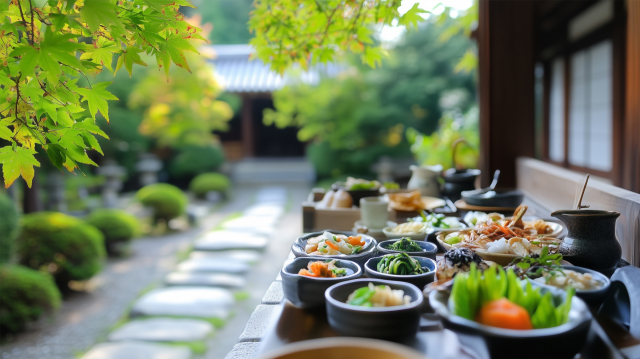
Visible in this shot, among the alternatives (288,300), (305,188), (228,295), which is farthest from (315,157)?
(288,300)

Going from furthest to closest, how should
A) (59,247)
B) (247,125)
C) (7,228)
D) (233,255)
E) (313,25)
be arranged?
(247,125) < (233,255) < (59,247) < (7,228) < (313,25)

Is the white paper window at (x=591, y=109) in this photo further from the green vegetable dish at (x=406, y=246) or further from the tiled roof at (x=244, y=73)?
the tiled roof at (x=244, y=73)

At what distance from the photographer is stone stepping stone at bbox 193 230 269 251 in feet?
28.1

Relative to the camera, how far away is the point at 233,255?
8.09m

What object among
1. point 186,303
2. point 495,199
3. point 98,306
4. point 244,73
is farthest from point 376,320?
point 244,73

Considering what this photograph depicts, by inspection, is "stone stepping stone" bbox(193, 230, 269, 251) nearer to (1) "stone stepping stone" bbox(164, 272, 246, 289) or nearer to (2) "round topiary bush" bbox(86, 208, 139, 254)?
(2) "round topiary bush" bbox(86, 208, 139, 254)

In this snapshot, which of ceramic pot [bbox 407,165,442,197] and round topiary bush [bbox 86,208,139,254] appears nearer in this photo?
ceramic pot [bbox 407,165,442,197]

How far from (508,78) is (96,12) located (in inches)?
146

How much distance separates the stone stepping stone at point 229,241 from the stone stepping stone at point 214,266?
716mm

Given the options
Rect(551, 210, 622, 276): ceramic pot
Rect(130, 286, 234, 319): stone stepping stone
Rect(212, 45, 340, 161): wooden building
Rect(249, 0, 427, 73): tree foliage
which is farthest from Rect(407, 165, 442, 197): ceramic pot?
Rect(212, 45, 340, 161): wooden building

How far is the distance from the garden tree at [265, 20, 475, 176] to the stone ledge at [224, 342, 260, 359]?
11715 mm

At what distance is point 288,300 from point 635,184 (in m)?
2.44

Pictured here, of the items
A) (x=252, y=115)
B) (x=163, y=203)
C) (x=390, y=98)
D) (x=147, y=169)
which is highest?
(x=390, y=98)

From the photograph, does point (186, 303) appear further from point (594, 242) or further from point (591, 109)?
point (591, 109)
